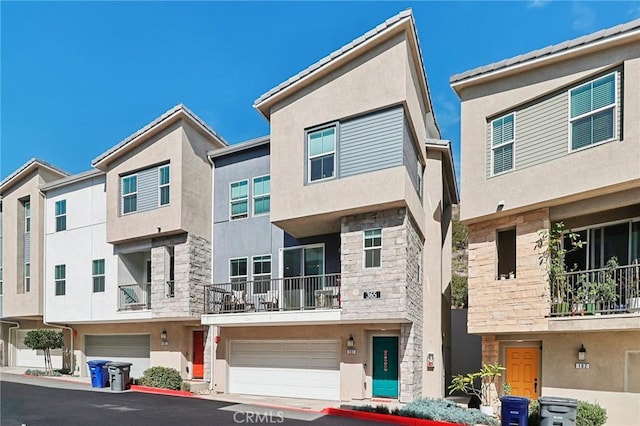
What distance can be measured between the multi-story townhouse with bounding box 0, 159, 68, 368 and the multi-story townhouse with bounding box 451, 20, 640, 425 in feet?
70.7

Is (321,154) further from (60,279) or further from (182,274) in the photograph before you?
(60,279)

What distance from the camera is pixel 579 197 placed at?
11477 millimetres

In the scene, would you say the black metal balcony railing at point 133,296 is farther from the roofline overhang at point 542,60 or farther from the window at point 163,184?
the roofline overhang at point 542,60

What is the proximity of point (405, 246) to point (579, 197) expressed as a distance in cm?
462

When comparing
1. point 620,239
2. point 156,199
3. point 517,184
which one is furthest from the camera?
point 156,199

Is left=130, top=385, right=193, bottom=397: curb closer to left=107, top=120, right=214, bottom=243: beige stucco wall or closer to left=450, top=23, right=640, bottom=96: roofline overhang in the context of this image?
left=107, top=120, right=214, bottom=243: beige stucco wall

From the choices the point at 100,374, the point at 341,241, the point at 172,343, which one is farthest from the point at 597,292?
the point at 100,374

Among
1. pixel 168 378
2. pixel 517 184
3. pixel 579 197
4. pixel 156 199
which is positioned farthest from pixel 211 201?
pixel 579 197

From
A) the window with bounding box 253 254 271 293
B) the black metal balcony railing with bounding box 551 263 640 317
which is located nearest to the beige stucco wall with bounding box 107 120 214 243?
the window with bounding box 253 254 271 293

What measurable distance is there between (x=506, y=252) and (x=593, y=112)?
463cm

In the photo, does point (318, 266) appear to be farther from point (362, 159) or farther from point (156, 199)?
point (156, 199)

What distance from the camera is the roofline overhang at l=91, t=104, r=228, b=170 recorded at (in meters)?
18.5

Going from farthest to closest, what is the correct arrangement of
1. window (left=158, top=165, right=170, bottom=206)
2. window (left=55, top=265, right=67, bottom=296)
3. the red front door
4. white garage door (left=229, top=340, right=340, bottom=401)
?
window (left=55, top=265, right=67, bottom=296) < the red front door < window (left=158, top=165, right=170, bottom=206) < white garage door (left=229, top=340, right=340, bottom=401)

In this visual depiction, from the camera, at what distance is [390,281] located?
1369cm
